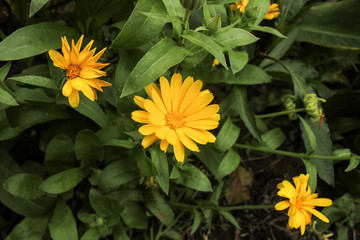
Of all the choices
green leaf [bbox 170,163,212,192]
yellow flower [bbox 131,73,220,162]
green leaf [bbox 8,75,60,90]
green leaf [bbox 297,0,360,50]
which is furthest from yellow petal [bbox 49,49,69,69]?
green leaf [bbox 297,0,360,50]

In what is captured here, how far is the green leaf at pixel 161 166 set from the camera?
3.55ft

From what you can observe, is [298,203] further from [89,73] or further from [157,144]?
[89,73]

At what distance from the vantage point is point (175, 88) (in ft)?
3.28

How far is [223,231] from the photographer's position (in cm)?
155

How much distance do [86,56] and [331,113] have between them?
4.16 ft

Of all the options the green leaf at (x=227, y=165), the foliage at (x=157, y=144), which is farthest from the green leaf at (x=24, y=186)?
the green leaf at (x=227, y=165)

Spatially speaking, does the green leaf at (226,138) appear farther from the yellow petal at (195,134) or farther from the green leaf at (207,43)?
the green leaf at (207,43)

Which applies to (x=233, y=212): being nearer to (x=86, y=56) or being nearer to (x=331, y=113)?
(x=331, y=113)

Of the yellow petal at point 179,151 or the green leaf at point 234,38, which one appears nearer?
the yellow petal at point 179,151

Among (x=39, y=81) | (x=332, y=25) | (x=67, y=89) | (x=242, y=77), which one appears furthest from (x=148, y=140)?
(x=332, y=25)

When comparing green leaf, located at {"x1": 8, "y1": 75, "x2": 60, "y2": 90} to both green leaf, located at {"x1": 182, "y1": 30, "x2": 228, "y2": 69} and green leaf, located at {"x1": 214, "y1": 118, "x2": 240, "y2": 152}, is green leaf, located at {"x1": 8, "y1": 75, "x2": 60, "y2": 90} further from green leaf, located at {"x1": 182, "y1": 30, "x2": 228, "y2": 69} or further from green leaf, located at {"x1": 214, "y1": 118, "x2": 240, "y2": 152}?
green leaf, located at {"x1": 214, "y1": 118, "x2": 240, "y2": 152}

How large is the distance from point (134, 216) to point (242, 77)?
715 mm

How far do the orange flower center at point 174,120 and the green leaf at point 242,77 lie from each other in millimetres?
450

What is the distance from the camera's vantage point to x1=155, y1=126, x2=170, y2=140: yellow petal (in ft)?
2.97
